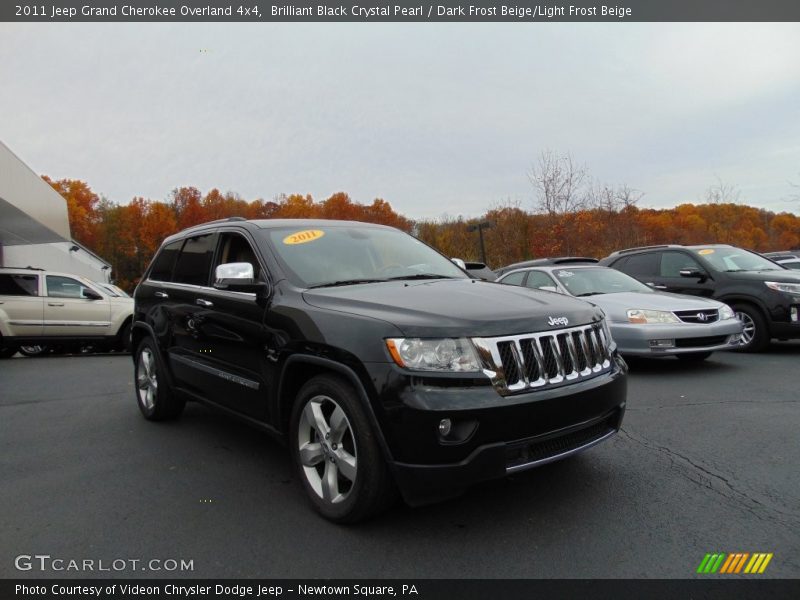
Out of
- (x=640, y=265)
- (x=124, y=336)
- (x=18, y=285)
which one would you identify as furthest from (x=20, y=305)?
(x=640, y=265)

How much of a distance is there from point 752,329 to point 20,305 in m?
13.5

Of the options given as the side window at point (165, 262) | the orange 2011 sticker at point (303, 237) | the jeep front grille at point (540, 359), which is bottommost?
the jeep front grille at point (540, 359)

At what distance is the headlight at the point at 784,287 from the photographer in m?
8.00

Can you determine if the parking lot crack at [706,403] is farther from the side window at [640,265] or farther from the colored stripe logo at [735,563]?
the side window at [640,265]

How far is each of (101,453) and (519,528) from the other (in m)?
3.44

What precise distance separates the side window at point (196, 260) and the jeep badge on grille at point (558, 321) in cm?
277

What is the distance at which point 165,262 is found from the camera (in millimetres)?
5336

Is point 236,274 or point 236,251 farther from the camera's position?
point 236,251

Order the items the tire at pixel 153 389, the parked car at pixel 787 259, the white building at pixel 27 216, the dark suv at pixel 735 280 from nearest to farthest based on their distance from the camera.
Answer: the tire at pixel 153 389
the dark suv at pixel 735 280
the parked car at pixel 787 259
the white building at pixel 27 216

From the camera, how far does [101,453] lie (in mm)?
4477

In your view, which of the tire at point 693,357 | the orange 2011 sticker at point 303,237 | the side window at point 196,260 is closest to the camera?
the orange 2011 sticker at point 303,237

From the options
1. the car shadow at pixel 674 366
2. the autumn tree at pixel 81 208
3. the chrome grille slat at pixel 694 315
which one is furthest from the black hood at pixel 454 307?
the autumn tree at pixel 81 208

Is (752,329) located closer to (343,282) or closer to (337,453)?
(343,282)
